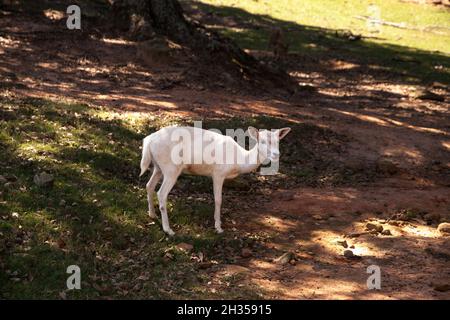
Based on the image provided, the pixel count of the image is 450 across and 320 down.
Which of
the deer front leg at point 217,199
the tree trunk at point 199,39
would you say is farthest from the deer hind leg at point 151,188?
the tree trunk at point 199,39

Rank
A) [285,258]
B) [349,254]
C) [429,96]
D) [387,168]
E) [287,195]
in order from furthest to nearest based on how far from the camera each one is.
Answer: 1. [429,96]
2. [387,168]
3. [287,195]
4. [349,254]
5. [285,258]

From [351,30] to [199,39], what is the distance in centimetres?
1510

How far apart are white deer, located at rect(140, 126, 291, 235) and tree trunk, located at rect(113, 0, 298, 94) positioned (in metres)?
10.7

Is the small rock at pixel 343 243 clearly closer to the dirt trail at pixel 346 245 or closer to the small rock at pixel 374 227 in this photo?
the dirt trail at pixel 346 245

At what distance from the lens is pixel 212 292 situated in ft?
30.9

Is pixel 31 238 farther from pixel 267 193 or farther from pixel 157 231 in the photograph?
pixel 267 193

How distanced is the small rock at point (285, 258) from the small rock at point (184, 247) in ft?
4.87

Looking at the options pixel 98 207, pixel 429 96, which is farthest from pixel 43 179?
pixel 429 96

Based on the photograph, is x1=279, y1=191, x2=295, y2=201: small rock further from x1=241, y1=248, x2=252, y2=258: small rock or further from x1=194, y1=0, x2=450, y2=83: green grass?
x1=194, y1=0, x2=450, y2=83: green grass

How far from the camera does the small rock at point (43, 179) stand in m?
11.9

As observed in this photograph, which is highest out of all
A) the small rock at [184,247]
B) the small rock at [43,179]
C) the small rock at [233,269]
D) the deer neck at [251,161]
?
the deer neck at [251,161]

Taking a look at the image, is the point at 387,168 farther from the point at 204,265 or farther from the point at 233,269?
the point at 204,265

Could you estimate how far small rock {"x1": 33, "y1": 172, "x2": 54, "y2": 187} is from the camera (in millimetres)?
11884

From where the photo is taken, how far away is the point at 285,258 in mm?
10555
